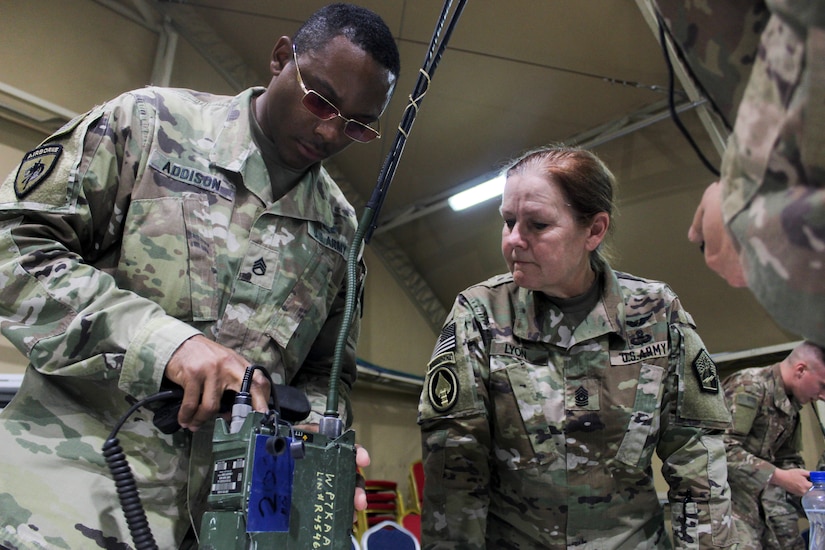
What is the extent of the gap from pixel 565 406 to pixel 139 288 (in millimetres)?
931

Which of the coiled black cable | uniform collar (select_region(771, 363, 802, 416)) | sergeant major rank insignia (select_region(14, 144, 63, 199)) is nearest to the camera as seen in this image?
the coiled black cable

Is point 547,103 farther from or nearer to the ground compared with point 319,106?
farther from the ground

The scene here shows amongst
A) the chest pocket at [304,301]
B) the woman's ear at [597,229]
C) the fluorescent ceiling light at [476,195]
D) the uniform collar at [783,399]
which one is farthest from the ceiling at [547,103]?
the chest pocket at [304,301]

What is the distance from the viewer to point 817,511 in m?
1.38

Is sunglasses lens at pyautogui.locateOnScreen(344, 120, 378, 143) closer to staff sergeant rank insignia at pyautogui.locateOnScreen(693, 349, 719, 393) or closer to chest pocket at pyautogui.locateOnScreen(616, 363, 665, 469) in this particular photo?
chest pocket at pyautogui.locateOnScreen(616, 363, 665, 469)

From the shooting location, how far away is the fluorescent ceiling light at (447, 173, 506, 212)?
5043 millimetres

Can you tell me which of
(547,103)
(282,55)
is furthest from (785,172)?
(547,103)

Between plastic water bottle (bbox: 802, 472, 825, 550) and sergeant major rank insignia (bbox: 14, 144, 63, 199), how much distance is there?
155 centimetres

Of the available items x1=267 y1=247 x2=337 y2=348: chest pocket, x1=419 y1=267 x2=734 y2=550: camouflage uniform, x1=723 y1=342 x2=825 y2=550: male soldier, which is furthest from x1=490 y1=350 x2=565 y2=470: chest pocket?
x1=723 y1=342 x2=825 y2=550: male soldier

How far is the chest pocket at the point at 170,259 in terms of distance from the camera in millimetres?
1070

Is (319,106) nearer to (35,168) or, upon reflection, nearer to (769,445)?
(35,168)

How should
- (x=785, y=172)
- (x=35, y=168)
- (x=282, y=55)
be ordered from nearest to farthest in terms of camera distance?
(x=785, y=172) < (x=35, y=168) < (x=282, y=55)

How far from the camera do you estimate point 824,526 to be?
51.3 inches

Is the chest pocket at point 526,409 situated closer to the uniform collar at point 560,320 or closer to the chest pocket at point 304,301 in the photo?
the uniform collar at point 560,320
